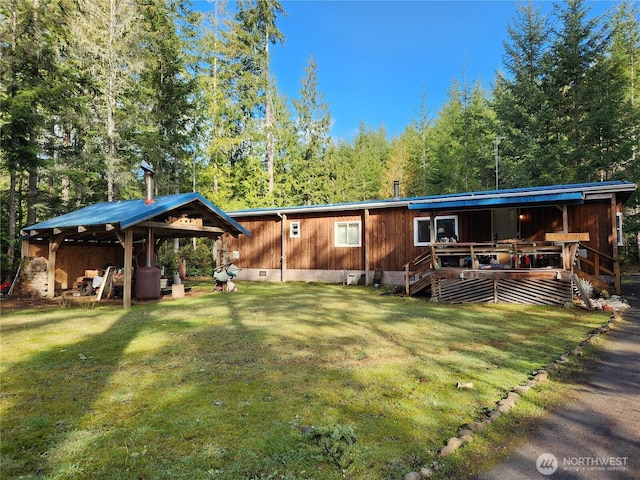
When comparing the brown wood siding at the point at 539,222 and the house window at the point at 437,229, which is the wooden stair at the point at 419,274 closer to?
the house window at the point at 437,229

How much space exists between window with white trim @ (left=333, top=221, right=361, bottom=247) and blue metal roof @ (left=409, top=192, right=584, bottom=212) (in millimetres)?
3700

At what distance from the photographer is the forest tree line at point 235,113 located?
14.4 meters

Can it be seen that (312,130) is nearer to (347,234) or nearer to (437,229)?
(347,234)

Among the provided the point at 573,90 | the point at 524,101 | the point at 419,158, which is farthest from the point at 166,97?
the point at 573,90

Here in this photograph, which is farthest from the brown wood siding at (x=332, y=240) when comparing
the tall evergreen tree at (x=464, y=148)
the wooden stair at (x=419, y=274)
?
the tall evergreen tree at (x=464, y=148)

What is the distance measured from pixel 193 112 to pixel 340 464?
25.2 meters

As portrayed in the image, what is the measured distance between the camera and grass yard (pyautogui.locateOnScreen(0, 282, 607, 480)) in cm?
260

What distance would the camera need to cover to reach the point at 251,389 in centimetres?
393

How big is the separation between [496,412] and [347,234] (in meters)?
12.7

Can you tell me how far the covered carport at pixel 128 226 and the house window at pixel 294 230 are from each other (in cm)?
369

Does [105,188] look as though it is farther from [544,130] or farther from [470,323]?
[544,130]

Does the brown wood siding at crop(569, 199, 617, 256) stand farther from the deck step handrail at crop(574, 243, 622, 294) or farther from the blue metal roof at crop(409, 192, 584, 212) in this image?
the blue metal roof at crop(409, 192, 584, 212)

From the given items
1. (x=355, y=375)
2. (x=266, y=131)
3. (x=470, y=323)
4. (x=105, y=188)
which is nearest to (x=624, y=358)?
(x=470, y=323)

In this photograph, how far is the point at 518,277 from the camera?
10.1m
